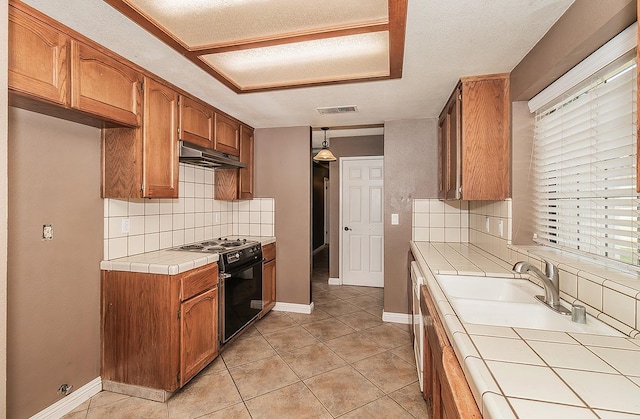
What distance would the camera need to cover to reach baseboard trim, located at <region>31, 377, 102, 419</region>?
1.75 metres

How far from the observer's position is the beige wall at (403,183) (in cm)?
317

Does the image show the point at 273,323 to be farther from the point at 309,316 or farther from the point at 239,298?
the point at 239,298

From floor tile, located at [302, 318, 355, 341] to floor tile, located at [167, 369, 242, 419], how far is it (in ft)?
3.22

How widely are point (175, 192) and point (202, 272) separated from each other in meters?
0.67

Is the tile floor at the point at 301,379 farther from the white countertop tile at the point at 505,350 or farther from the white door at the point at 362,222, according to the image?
the white door at the point at 362,222

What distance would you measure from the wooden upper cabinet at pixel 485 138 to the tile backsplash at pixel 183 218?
2.19 meters

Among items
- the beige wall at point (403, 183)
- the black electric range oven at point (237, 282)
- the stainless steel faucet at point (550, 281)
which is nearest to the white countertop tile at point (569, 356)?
the stainless steel faucet at point (550, 281)

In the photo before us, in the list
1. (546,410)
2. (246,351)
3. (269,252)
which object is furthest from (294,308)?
(546,410)

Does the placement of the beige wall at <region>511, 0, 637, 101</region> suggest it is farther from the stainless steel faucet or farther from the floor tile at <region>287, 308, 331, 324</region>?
the floor tile at <region>287, 308, 331, 324</region>

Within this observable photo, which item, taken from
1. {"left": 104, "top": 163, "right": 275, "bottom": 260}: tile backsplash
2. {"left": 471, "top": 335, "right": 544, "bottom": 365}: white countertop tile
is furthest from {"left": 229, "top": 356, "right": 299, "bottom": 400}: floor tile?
{"left": 471, "top": 335, "right": 544, "bottom": 365}: white countertop tile

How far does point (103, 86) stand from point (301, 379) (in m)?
2.32

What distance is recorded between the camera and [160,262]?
2.04 metres

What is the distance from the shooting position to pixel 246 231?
3.67 m

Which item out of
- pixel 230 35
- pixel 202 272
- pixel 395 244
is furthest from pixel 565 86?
pixel 202 272
